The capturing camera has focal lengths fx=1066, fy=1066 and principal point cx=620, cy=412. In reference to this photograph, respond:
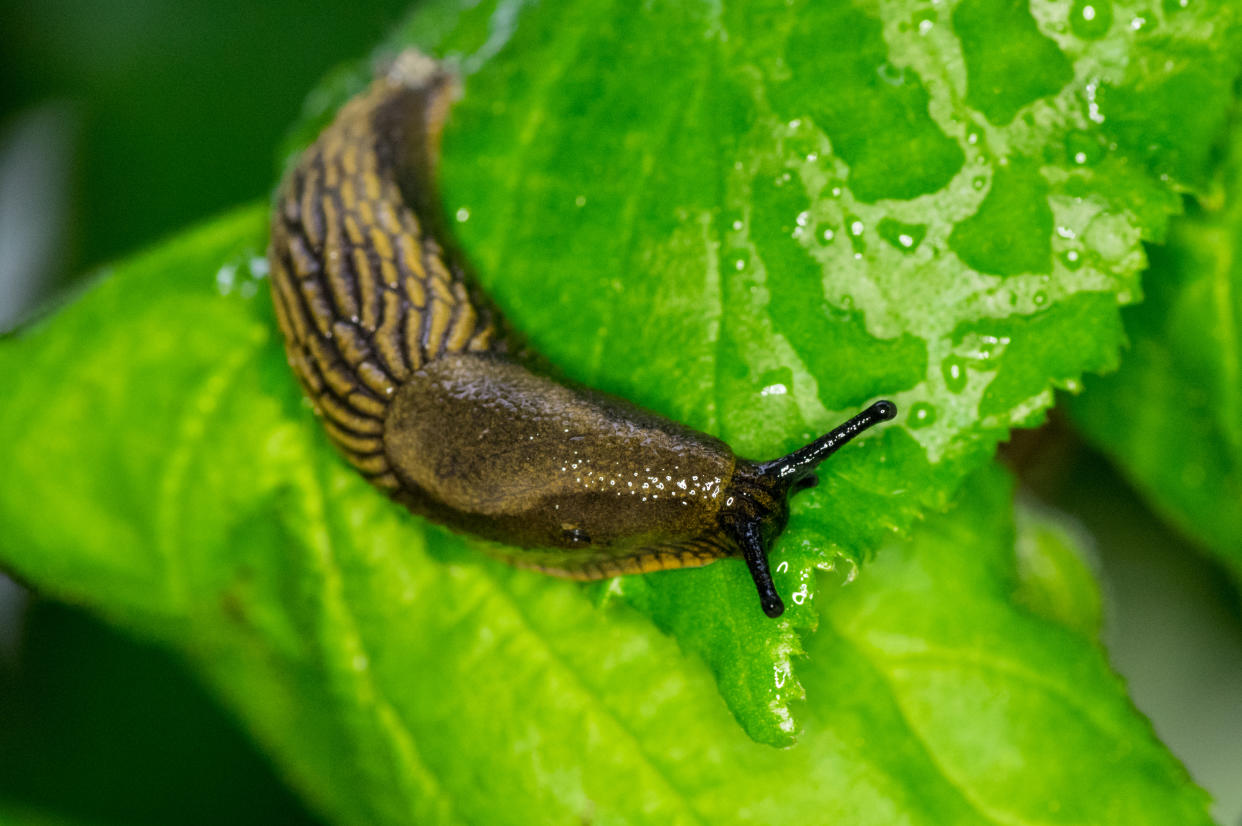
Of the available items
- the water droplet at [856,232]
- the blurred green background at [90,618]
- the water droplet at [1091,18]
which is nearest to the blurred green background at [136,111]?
the blurred green background at [90,618]

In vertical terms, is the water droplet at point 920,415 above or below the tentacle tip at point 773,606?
above

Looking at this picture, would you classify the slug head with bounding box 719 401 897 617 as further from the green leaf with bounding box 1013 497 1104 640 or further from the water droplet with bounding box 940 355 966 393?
the green leaf with bounding box 1013 497 1104 640

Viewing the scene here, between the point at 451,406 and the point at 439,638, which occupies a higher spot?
the point at 451,406

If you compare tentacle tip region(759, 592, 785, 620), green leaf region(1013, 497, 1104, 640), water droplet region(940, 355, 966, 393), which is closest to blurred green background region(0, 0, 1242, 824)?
green leaf region(1013, 497, 1104, 640)

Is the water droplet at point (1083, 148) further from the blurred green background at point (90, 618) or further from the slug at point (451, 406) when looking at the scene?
the blurred green background at point (90, 618)

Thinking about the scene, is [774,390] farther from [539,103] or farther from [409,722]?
[409,722]

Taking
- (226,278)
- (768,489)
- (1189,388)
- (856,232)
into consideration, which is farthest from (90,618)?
(1189,388)

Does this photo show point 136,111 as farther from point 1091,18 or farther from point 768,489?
point 1091,18
